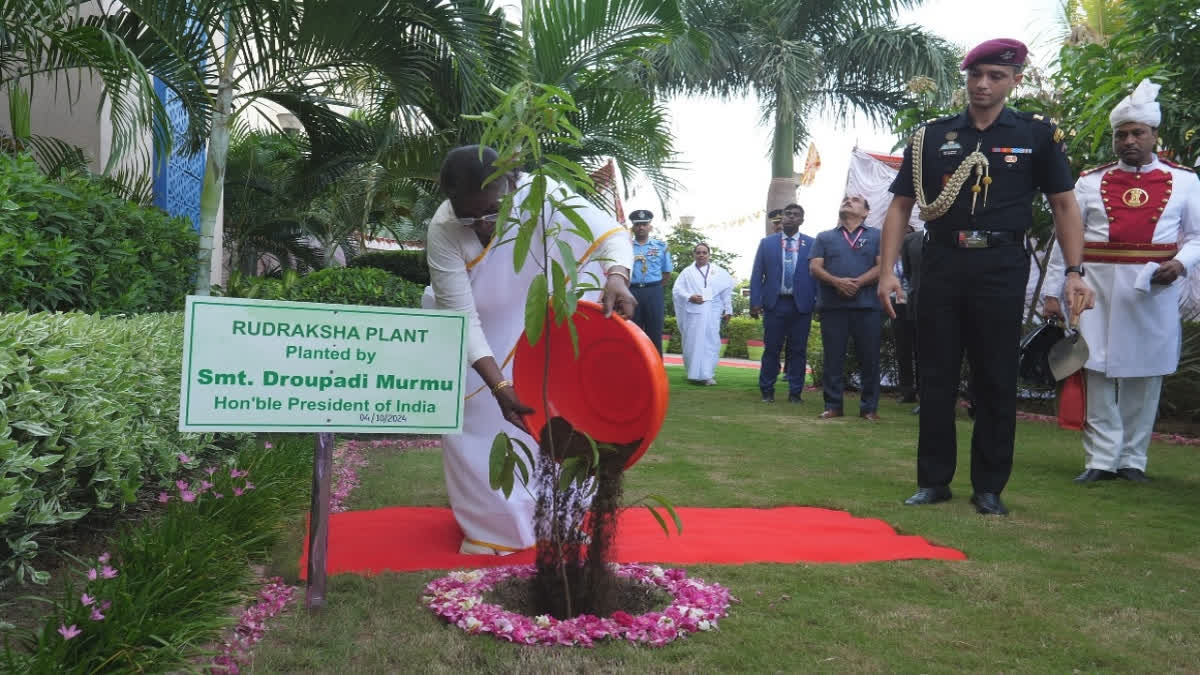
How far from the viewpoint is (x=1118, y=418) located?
511 cm

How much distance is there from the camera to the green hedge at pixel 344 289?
21.2 feet

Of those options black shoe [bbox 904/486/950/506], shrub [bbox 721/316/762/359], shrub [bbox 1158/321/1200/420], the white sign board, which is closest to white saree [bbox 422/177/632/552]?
the white sign board

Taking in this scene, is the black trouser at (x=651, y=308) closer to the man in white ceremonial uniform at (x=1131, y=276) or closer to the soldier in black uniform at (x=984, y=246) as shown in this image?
the man in white ceremonial uniform at (x=1131, y=276)

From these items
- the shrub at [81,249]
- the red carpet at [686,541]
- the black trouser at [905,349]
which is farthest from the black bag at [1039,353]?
the shrub at [81,249]

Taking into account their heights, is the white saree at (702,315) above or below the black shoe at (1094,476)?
above

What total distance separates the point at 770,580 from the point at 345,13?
4.44m

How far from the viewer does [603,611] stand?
8.71 ft

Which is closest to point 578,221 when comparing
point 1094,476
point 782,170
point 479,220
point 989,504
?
point 479,220

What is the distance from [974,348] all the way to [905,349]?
5.24 meters

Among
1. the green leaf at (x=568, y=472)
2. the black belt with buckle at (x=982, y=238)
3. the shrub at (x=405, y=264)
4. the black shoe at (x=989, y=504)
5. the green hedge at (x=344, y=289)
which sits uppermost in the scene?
the shrub at (x=405, y=264)

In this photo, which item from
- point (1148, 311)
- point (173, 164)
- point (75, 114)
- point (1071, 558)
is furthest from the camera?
point (173, 164)

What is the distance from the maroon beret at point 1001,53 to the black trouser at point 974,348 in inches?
30.5

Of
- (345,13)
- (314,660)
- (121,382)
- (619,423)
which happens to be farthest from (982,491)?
(345,13)

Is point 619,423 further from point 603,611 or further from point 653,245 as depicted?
point 653,245
